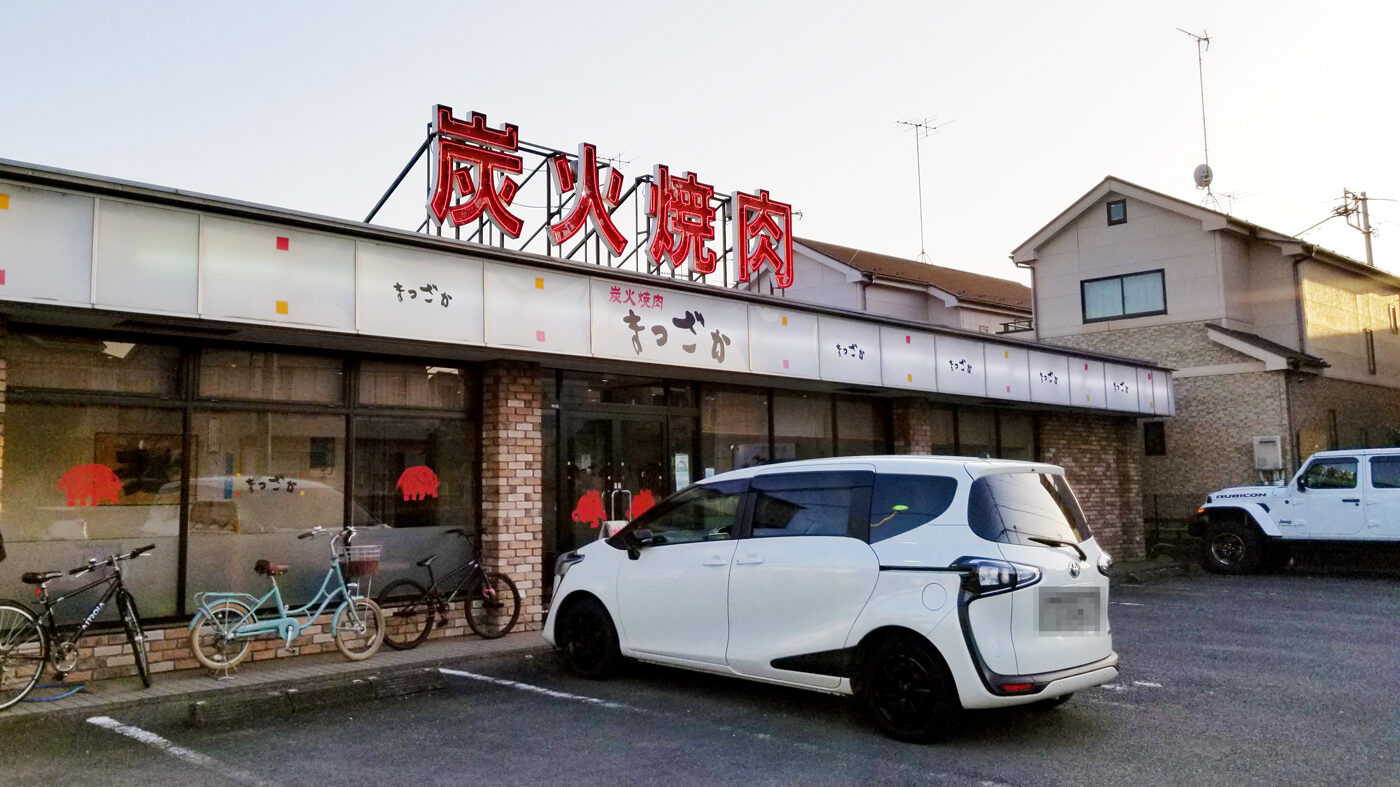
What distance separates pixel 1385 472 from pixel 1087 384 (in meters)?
4.67

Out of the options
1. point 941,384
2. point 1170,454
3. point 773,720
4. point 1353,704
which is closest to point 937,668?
point 773,720

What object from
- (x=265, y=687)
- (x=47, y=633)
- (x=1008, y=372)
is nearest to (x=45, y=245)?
(x=47, y=633)

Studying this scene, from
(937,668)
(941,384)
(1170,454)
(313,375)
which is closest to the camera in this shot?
(937,668)

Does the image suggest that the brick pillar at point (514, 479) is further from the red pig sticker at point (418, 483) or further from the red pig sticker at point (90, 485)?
the red pig sticker at point (90, 485)

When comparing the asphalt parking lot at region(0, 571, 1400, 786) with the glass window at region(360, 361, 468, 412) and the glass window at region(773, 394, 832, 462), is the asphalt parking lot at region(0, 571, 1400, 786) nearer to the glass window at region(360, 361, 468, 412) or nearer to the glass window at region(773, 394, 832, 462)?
the glass window at region(360, 361, 468, 412)

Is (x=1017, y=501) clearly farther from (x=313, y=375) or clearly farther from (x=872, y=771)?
(x=313, y=375)

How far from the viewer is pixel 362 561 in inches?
365

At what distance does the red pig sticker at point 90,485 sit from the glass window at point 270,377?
40.4 inches

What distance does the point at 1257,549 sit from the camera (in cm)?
1712

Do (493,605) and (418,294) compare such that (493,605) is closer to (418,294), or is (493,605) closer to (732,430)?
(418,294)

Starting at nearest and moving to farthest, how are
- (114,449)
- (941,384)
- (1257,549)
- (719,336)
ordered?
1. (114,449)
2. (719,336)
3. (941,384)
4. (1257,549)

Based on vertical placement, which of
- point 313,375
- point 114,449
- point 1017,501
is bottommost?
point 1017,501

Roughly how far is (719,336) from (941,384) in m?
4.52

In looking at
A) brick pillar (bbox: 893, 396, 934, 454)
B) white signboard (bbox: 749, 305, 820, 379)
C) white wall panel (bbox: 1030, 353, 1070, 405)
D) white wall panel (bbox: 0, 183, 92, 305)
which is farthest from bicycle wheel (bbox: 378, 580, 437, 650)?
white wall panel (bbox: 1030, 353, 1070, 405)
